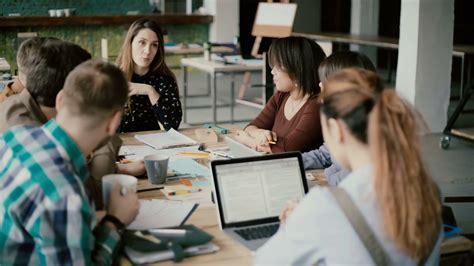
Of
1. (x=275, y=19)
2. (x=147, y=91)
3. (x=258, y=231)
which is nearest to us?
(x=258, y=231)

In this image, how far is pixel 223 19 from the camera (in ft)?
30.8

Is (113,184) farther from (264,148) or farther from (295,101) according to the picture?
(295,101)

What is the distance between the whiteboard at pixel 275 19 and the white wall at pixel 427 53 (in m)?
1.33

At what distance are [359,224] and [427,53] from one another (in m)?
5.02

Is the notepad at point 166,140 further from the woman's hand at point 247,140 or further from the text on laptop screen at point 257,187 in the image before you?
the text on laptop screen at point 257,187

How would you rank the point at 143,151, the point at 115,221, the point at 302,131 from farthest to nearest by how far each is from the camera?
the point at 302,131, the point at 143,151, the point at 115,221

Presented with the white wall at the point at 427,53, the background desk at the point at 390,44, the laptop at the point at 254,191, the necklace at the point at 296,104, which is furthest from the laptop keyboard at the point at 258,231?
the background desk at the point at 390,44

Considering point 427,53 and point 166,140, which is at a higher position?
point 427,53

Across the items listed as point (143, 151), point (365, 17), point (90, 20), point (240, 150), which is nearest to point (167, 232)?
point (240, 150)

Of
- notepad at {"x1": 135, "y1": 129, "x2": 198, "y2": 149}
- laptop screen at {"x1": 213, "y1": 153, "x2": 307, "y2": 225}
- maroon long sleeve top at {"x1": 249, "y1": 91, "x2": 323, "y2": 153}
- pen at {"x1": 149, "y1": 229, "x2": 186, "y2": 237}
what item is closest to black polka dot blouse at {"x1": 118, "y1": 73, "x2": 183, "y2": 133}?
notepad at {"x1": 135, "y1": 129, "x2": 198, "y2": 149}

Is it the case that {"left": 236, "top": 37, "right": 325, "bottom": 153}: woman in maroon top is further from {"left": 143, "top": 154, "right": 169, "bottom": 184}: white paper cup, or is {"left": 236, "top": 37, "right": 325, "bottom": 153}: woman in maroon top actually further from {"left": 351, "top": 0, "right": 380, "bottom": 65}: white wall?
{"left": 351, "top": 0, "right": 380, "bottom": 65}: white wall

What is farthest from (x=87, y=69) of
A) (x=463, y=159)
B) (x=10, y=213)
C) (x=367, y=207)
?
(x=463, y=159)

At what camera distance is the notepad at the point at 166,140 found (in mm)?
2750

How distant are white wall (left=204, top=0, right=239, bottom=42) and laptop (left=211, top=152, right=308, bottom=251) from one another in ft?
25.3
